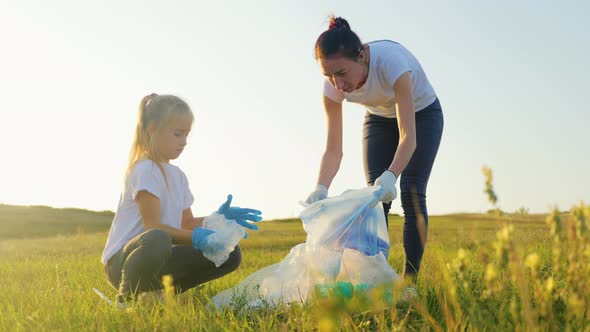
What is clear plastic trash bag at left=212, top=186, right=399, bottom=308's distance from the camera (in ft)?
10.4

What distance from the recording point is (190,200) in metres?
4.04

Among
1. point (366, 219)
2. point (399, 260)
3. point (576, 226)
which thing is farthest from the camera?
point (399, 260)

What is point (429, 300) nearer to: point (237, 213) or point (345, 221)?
point (345, 221)

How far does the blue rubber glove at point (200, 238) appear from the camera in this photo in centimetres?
351

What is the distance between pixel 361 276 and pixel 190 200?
1.47 meters

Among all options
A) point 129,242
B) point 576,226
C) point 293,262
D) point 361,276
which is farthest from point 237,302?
point 576,226

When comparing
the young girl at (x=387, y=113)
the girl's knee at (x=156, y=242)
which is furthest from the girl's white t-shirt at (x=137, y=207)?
the young girl at (x=387, y=113)

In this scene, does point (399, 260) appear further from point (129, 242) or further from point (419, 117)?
point (129, 242)

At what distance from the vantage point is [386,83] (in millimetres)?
3824

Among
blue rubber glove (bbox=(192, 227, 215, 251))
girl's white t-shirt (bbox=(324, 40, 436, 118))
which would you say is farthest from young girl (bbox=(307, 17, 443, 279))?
blue rubber glove (bbox=(192, 227, 215, 251))

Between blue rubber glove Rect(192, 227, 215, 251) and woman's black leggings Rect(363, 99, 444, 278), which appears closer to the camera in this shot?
blue rubber glove Rect(192, 227, 215, 251)

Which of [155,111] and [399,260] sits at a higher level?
[155,111]

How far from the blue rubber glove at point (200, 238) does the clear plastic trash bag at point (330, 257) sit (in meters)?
0.33

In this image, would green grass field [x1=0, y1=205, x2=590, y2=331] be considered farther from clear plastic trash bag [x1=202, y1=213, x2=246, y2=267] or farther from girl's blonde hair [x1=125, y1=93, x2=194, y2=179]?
girl's blonde hair [x1=125, y1=93, x2=194, y2=179]
